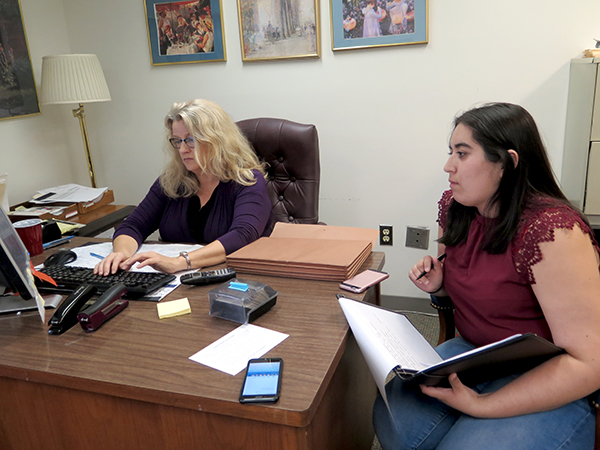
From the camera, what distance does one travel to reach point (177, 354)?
39.0 inches

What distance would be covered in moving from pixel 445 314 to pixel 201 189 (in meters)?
1.04

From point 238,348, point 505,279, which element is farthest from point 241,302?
point 505,279

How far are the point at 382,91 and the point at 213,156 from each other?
105 cm

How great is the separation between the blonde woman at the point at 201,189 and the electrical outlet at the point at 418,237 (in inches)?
39.2

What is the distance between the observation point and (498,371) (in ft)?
3.62

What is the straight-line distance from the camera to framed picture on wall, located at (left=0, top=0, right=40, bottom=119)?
2.48 meters

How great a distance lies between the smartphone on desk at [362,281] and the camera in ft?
4.14

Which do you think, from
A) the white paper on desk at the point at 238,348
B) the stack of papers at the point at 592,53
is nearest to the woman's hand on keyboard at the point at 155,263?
the white paper on desk at the point at 238,348

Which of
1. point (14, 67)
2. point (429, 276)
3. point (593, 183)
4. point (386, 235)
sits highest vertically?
point (14, 67)

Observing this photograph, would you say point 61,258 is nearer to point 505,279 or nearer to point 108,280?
point 108,280

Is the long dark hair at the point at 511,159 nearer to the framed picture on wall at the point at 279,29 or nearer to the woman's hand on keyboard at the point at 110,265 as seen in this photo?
the woman's hand on keyboard at the point at 110,265

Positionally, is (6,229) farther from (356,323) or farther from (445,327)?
(445,327)

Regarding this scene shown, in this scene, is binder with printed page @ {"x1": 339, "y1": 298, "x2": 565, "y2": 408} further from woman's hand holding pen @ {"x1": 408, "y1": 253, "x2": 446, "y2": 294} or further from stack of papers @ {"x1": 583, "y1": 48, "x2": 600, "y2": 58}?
stack of papers @ {"x1": 583, "y1": 48, "x2": 600, "y2": 58}

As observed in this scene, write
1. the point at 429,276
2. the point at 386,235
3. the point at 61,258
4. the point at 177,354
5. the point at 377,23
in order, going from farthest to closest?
the point at 386,235 < the point at 377,23 < the point at 61,258 < the point at 429,276 < the point at 177,354
